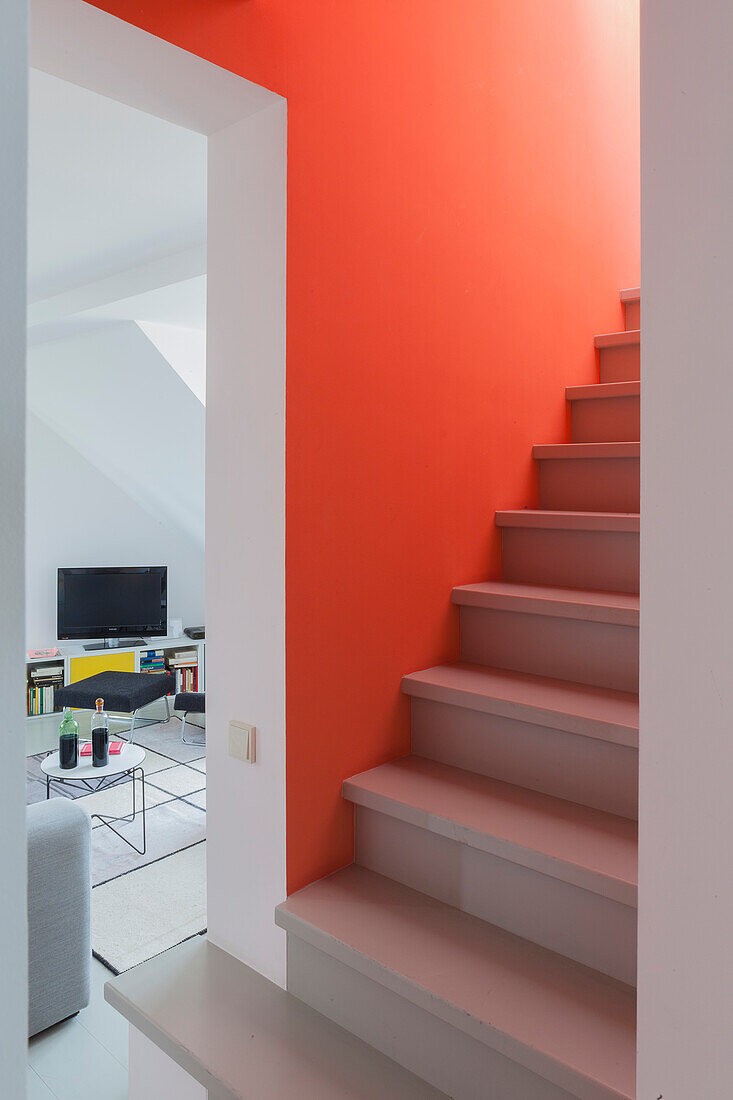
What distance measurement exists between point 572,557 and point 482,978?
1.16 metres

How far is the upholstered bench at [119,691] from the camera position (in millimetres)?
4930

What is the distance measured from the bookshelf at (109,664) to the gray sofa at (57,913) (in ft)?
10.0

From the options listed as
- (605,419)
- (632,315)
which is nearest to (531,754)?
(605,419)

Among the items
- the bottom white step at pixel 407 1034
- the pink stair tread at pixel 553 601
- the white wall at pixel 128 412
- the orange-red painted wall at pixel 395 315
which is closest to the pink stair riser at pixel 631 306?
the orange-red painted wall at pixel 395 315

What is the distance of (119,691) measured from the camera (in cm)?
500

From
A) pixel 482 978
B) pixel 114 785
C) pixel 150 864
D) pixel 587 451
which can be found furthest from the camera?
pixel 114 785

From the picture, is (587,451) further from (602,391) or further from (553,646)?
(553,646)

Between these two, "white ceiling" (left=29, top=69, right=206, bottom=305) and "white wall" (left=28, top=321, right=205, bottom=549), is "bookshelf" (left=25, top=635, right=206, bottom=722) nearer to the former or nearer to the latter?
"white wall" (left=28, top=321, right=205, bottom=549)

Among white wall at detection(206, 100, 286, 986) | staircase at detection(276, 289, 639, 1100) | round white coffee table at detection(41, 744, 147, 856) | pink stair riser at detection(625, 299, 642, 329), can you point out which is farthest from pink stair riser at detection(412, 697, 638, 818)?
round white coffee table at detection(41, 744, 147, 856)

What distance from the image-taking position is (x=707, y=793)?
0.67 metres

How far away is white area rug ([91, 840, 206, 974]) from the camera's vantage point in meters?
2.83

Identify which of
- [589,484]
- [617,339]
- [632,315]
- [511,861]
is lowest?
[511,861]

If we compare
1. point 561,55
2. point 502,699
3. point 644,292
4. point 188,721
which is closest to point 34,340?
point 188,721

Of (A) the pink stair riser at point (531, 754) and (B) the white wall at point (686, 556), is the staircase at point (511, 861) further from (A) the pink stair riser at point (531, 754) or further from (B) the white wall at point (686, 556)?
(B) the white wall at point (686, 556)
